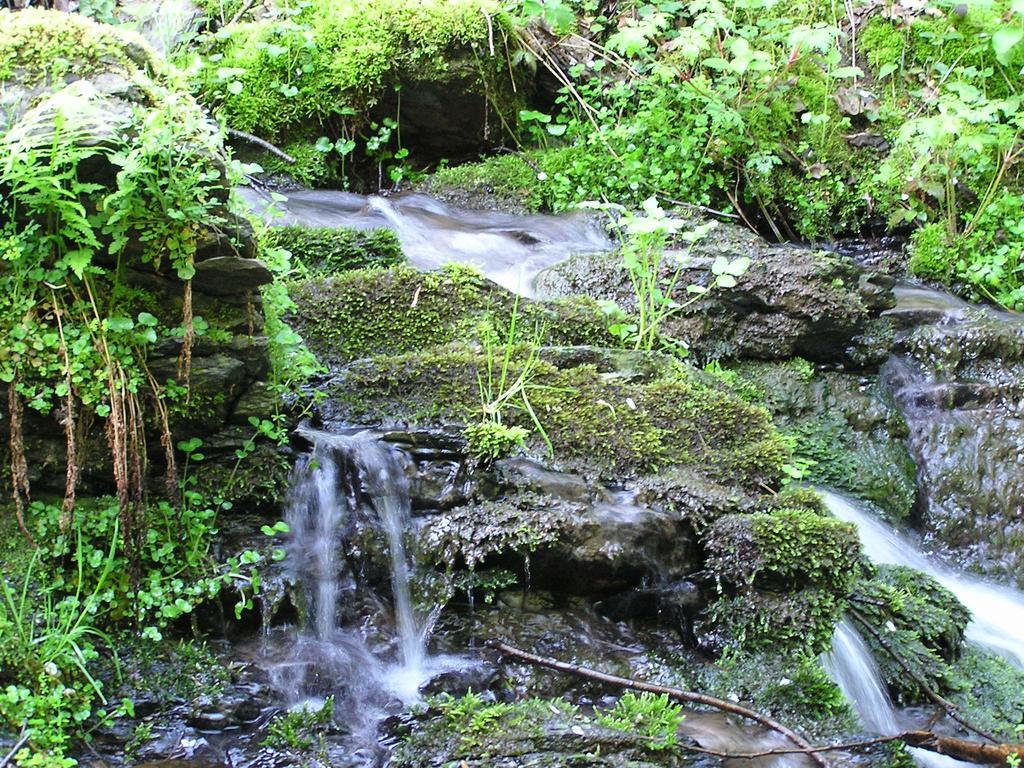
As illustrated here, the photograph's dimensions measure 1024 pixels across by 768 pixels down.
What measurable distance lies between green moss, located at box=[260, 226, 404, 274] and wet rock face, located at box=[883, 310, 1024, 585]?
3.42 m

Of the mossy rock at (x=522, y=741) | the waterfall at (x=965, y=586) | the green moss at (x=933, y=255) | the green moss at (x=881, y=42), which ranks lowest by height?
the waterfall at (x=965, y=586)

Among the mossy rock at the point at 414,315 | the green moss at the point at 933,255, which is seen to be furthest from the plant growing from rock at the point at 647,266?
the green moss at the point at 933,255

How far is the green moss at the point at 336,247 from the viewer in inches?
219

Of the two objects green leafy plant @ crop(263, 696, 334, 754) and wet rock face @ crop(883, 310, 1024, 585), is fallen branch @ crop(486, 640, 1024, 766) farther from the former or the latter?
wet rock face @ crop(883, 310, 1024, 585)

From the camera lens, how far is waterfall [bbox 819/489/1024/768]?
375 centimetres

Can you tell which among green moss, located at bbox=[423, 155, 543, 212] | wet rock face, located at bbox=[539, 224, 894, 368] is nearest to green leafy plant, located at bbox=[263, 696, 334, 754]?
wet rock face, located at bbox=[539, 224, 894, 368]

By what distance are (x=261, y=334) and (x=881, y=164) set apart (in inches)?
234

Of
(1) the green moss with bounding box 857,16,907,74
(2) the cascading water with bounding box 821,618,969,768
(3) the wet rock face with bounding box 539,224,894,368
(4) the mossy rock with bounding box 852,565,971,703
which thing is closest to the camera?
(2) the cascading water with bounding box 821,618,969,768

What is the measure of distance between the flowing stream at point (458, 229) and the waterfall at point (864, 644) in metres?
2.64

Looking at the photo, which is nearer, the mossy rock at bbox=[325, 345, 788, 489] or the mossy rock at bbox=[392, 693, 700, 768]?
the mossy rock at bbox=[392, 693, 700, 768]

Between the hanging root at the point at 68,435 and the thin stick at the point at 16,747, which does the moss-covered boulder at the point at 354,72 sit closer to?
the hanging root at the point at 68,435

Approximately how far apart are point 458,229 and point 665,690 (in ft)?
14.7

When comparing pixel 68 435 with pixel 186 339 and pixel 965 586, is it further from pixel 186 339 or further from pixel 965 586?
pixel 965 586

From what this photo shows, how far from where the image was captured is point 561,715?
3.11 m
